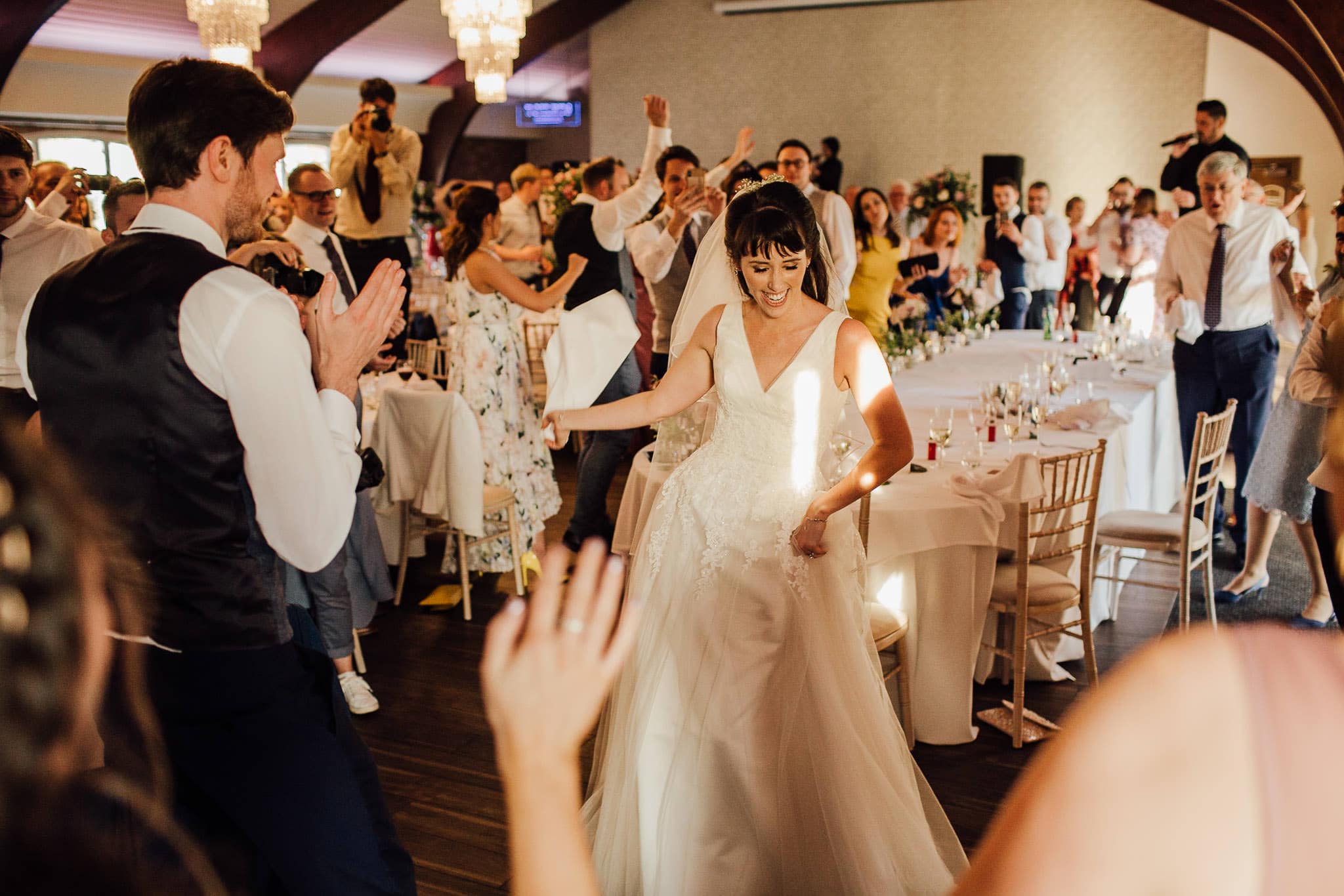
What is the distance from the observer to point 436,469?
4.29 m

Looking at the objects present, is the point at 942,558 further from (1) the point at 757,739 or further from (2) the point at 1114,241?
(2) the point at 1114,241

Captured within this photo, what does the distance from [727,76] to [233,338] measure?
1299 centimetres

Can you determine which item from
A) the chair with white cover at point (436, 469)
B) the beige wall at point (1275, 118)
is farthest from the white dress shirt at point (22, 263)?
the beige wall at point (1275, 118)

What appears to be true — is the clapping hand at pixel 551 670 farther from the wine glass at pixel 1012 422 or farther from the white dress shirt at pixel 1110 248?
the white dress shirt at pixel 1110 248

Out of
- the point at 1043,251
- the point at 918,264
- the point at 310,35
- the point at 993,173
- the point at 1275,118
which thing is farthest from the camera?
the point at 993,173

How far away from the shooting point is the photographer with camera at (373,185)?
238 inches

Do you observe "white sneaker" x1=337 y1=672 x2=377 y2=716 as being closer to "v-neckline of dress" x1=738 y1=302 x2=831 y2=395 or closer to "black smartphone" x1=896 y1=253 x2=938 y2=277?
"v-neckline of dress" x1=738 y1=302 x2=831 y2=395

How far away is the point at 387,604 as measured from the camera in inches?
181

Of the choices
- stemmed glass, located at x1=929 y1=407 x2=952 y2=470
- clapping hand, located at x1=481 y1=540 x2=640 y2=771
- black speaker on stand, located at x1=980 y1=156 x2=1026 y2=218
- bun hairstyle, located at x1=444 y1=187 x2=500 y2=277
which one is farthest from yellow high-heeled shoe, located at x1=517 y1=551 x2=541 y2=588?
black speaker on stand, located at x1=980 y1=156 x2=1026 y2=218

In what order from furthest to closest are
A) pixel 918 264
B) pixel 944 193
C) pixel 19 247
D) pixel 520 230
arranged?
pixel 944 193, pixel 520 230, pixel 918 264, pixel 19 247

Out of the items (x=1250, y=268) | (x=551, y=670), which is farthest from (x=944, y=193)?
(x=551, y=670)

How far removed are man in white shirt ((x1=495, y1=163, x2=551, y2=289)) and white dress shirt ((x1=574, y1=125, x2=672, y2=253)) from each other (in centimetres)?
367

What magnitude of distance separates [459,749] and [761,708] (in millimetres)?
1282

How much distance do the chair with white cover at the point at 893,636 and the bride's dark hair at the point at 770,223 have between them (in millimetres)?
759
